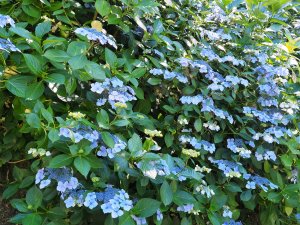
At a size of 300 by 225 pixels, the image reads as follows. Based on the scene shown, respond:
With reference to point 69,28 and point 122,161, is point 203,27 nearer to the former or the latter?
point 69,28

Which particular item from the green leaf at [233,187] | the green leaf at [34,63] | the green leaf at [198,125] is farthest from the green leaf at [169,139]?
the green leaf at [34,63]

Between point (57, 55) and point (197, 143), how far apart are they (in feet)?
2.71

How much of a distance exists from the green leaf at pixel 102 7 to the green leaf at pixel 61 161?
712mm

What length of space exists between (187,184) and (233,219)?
0.39 metres

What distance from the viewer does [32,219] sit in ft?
4.93

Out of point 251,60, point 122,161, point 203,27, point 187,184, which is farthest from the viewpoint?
point 203,27

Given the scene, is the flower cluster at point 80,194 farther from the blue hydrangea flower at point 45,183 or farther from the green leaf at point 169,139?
the green leaf at point 169,139

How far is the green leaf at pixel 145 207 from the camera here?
149cm

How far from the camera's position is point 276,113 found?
7.03 ft

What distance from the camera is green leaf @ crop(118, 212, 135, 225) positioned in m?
1.42

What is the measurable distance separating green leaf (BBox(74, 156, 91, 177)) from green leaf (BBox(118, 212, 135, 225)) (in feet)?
0.73

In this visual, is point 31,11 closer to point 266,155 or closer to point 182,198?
point 182,198

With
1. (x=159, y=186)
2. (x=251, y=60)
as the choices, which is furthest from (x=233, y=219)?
(x=251, y=60)

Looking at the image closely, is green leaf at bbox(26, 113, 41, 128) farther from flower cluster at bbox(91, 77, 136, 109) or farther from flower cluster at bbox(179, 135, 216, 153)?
flower cluster at bbox(179, 135, 216, 153)
